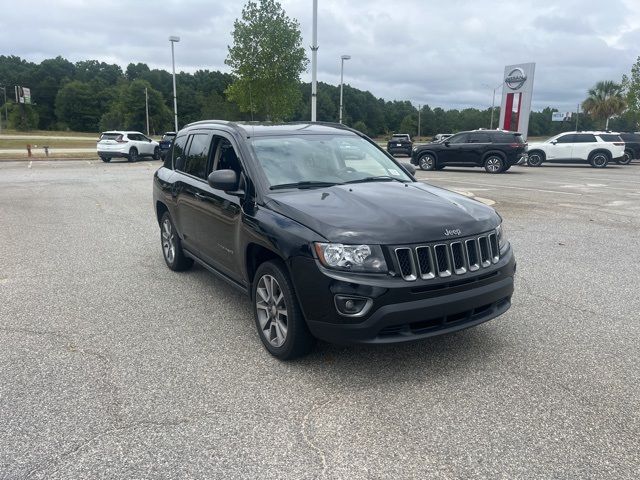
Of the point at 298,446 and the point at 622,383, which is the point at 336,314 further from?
the point at 622,383

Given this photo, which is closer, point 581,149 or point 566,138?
point 581,149

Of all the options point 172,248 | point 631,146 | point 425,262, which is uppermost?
point 631,146

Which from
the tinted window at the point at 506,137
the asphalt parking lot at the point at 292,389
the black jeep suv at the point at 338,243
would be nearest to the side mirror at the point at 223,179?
the black jeep suv at the point at 338,243

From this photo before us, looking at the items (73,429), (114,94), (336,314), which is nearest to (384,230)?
(336,314)

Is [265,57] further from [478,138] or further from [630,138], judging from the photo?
[630,138]

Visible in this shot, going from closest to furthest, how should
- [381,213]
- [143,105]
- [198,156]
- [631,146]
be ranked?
[381,213] → [198,156] → [631,146] → [143,105]

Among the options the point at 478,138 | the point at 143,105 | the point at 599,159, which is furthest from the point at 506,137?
the point at 143,105

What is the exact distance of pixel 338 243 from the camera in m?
3.46

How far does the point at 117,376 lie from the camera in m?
3.75

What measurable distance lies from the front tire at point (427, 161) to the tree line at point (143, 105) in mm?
73140

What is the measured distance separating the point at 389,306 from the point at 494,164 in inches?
801

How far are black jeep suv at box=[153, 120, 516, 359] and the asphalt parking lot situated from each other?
39 cm

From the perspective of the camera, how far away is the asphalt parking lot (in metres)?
2.80

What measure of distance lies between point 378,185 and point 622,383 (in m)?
2.31
